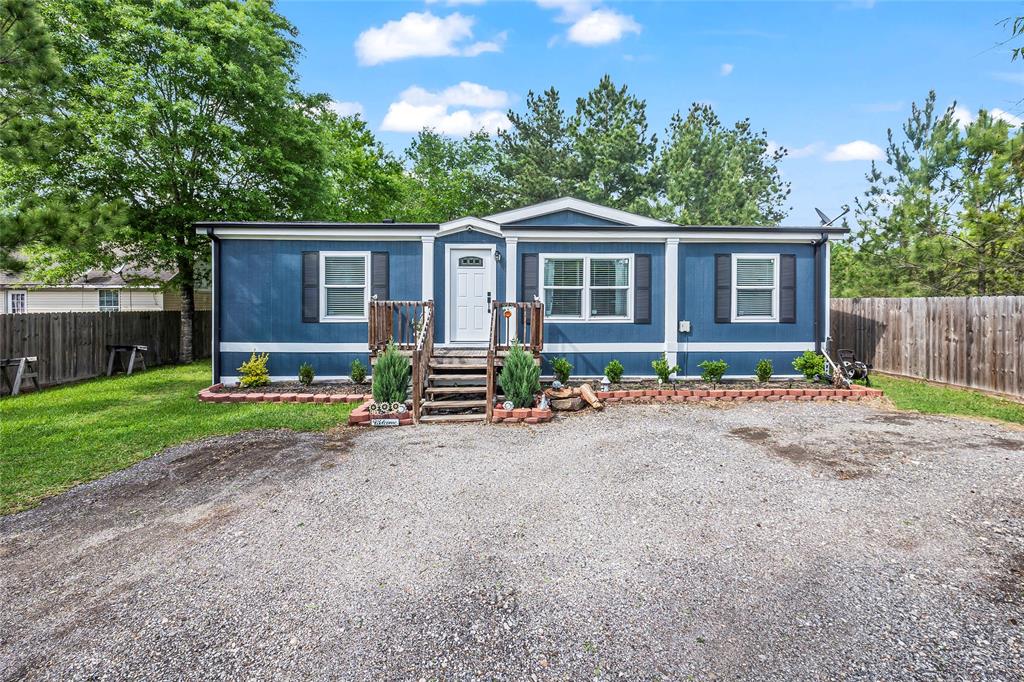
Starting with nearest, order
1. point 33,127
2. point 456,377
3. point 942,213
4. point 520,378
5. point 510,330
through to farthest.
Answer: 1. point 33,127
2. point 520,378
3. point 456,377
4. point 510,330
5. point 942,213

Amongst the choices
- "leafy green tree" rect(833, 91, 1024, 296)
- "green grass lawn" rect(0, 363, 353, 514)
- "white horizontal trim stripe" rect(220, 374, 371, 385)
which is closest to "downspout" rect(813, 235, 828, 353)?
"leafy green tree" rect(833, 91, 1024, 296)

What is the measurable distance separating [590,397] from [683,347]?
282 centimetres

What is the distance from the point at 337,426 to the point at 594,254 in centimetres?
547

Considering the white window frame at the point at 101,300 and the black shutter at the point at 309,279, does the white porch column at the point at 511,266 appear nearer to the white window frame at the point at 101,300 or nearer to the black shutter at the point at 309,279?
the black shutter at the point at 309,279

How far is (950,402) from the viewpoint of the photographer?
319 inches

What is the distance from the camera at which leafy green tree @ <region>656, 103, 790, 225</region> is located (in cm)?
2206

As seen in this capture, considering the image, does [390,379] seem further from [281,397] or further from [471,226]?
[471,226]

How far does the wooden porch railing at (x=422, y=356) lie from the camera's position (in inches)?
273

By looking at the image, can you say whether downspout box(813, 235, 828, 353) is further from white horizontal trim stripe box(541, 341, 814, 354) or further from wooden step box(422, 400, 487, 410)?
wooden step box(422, 400, 487, 410)

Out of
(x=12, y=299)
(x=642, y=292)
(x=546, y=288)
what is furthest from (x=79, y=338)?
(x=12, y=299)

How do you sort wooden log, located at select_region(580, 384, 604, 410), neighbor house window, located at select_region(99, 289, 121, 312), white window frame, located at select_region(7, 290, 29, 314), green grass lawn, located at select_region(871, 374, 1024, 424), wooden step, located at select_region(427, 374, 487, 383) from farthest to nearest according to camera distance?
neighbor house window, located at select_region(99, 289, 121, 312)
white window frame, located at select_region(7, 290, 29, 314)
wooden step, located at select_region(427, 374, 487, 383)
wooden log, located at select_region(580, 384, 604, 410)
green grass lawn, located at select_region(871, 374, 1024, 424)

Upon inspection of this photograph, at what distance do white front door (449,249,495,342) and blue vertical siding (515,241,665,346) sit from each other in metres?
0.60

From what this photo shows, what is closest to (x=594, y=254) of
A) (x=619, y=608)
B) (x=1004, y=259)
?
(x=619, y=608)

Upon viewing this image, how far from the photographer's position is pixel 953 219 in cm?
1372
